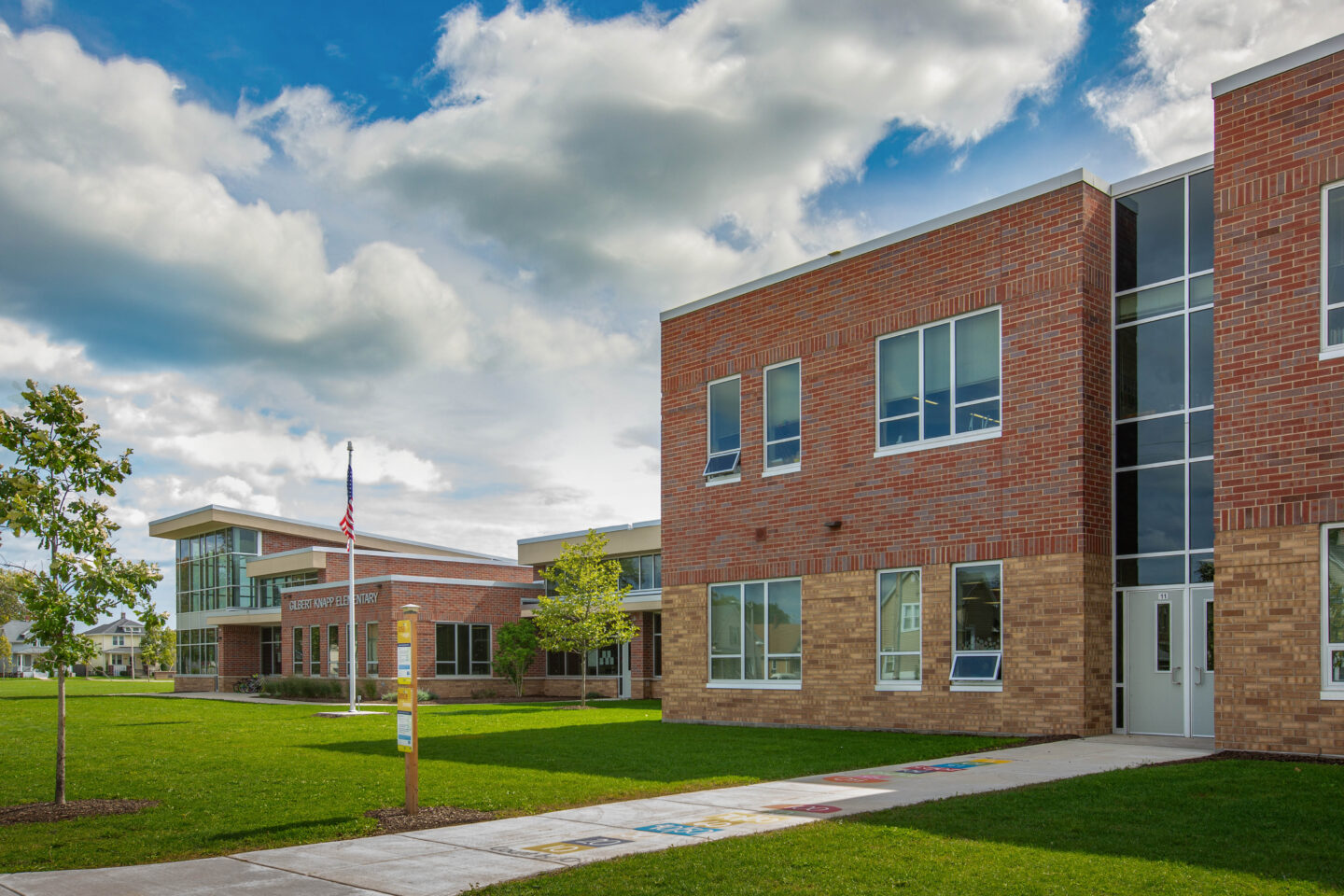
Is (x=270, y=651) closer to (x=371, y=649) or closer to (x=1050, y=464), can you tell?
(x=371, y=649)

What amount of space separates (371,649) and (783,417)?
25.2 meters

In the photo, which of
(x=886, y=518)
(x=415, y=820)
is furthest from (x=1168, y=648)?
(x=415, y=820)

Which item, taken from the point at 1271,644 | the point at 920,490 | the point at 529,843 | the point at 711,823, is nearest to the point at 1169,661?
the point at 1271,644

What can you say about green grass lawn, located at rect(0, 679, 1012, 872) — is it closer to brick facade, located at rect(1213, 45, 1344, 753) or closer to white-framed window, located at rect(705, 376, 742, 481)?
brick facade, located at rect(1213, 45, 1344, 753)

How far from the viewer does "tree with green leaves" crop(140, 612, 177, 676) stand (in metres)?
13.0

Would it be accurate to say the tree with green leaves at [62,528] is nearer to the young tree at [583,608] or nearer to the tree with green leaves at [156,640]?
the tree with green leaves at [156,640]

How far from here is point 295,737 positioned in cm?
2112

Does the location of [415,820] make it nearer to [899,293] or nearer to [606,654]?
[899,293]

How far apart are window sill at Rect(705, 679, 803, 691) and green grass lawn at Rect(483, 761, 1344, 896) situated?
32.0 ft

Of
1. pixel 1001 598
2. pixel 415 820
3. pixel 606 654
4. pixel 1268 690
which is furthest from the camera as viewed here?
pixel 606 654

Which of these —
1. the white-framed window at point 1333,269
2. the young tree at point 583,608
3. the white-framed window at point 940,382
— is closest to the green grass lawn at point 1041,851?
the white-framed window at point 1333,269

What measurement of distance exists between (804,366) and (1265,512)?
29.2 ft

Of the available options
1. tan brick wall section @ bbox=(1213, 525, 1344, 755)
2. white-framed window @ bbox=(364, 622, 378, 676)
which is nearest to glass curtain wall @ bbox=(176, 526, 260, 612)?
white-framed window @ bbox=(364, 622, 378, 676)

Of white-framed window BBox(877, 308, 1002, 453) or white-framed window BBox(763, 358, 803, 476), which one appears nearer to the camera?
white-framed window BBox(877, 308, 1002, 453)
